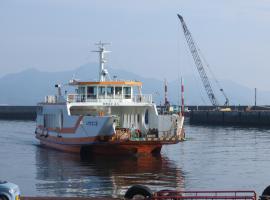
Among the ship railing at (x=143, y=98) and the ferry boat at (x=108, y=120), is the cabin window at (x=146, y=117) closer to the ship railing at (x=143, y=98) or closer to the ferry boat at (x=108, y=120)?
the ferry boat at (x=108, y=120)

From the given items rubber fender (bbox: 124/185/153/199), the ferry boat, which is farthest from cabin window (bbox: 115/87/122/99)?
rubber fender (bbox: 124/185/153/199)

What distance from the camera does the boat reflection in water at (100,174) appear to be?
32781 millimetres

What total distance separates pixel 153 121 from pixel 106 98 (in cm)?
389

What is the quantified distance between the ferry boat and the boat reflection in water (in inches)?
42.1

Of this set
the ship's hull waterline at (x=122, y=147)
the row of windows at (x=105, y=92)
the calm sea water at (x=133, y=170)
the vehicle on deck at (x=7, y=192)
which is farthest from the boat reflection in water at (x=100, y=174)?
the vehicle on deck at (x=7, y=192)

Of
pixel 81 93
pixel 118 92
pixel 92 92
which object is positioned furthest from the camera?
pixel 81 93

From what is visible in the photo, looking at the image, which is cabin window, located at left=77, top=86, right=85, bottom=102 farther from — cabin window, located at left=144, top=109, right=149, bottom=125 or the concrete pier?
the concrete pier

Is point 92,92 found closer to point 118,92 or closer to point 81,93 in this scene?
point 81,93

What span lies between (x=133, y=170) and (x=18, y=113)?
102815mm

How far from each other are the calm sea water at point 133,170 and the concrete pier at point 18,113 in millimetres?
78913

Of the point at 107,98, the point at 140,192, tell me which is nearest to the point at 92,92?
the point at 107,98

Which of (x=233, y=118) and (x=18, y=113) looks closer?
(x=233, y=118)

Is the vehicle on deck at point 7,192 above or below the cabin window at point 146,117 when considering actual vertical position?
below

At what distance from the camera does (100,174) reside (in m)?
38.7
